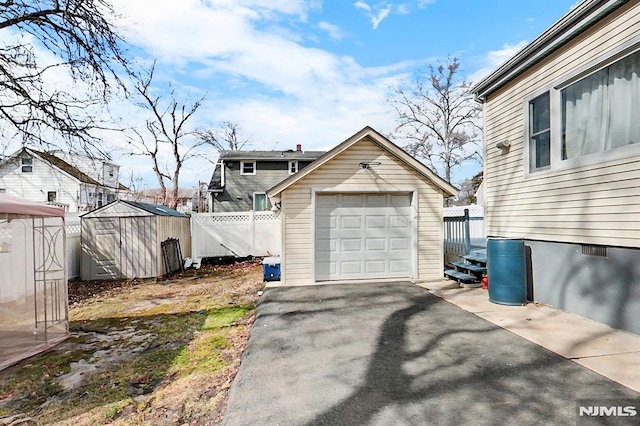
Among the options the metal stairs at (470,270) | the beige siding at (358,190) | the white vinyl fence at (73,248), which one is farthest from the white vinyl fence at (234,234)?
the metal stairs at (470,270)

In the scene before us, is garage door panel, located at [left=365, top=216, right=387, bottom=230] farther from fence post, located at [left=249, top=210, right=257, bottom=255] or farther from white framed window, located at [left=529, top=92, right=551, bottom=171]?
fence post, located at [left=249, top=210, right=257, bottom=255]

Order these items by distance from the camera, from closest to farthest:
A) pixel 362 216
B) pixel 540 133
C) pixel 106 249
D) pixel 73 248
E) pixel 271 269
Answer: pixel 540 133, pixel 362 216, pixel 271 269, pixel 73 248, pixel 106 249

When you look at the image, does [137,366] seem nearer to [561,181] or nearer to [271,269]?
[271,269]

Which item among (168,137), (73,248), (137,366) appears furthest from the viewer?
(168,137)

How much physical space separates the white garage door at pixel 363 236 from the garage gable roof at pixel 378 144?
718 mm

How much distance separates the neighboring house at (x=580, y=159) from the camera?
4391mm

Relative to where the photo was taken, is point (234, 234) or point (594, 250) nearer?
point (594, 250)

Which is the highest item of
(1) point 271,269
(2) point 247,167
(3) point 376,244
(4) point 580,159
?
(2) point 247,167

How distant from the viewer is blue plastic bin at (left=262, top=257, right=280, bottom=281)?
29.0 feet

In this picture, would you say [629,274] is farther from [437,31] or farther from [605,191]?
[437,31]

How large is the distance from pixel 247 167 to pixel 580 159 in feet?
58.6

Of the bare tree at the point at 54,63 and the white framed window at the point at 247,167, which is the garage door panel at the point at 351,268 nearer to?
the bare tree at the point at 54,63

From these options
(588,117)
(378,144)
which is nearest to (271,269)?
(378,144)

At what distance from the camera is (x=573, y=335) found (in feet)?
14.5
